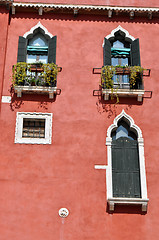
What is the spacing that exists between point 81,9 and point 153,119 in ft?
15.1

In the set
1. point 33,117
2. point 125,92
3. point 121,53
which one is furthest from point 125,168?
point 121,53

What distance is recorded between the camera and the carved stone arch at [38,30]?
1155cm

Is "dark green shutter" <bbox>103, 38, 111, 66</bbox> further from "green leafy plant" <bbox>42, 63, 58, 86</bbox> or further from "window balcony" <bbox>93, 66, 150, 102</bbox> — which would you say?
"green leafy plant" <bbox>42, 63, 58, 86</bbox>

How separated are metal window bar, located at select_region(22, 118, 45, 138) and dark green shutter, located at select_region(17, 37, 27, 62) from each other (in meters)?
2.10

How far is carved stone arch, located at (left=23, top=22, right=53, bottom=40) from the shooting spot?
11555 millimetres

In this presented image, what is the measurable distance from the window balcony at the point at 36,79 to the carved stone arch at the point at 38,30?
124 centimetres

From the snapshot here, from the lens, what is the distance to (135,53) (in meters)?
11.3

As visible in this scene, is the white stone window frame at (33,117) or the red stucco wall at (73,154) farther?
the white stone window frame at (33,117)

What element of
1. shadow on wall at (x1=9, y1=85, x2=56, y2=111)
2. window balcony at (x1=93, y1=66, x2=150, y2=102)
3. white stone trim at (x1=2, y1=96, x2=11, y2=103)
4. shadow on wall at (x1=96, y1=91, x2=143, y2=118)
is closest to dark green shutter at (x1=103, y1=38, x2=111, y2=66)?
window balcony at (x1=93, y1=66, x2=150, y2=102)

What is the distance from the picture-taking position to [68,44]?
11.5 meters

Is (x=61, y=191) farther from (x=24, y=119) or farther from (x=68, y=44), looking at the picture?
(x=68, y=44)

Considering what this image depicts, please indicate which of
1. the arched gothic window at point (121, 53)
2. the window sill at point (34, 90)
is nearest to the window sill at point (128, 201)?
the arched gothic window at point (121, 53)

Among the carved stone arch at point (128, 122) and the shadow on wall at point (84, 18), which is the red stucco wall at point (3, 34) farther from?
the carved stone arch at point (128, 122)

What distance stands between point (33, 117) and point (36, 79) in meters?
1.32
